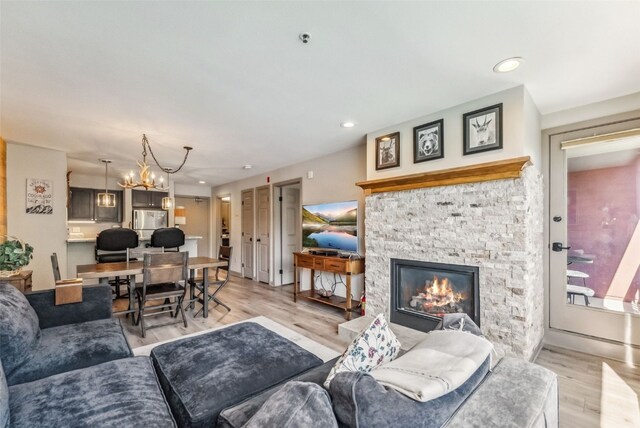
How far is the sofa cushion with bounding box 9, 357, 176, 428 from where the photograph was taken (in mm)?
1125

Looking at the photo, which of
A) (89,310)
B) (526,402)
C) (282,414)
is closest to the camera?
(282,414)

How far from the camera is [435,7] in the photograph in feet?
5.01

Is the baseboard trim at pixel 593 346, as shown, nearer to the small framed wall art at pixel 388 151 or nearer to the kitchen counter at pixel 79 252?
the small framed wall art at pixel 388 151


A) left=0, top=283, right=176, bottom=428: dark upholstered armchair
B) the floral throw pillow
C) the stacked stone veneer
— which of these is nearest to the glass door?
the stacked stone veneer

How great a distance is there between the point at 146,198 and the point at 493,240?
727 cm

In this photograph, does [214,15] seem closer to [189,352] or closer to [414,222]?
[189,352]

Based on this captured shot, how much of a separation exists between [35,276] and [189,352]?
405 centimetres

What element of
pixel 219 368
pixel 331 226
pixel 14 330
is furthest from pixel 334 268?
pixel 14 330

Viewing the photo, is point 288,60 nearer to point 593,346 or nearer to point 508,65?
point 508,65

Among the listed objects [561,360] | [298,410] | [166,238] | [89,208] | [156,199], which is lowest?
[561,360]

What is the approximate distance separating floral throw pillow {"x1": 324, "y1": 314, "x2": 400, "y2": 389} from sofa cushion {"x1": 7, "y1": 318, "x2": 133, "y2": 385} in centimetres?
162

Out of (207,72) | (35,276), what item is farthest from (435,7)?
(35,276)

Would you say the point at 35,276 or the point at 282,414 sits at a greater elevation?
the point at 282,414

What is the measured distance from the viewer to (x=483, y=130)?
2580 mm
